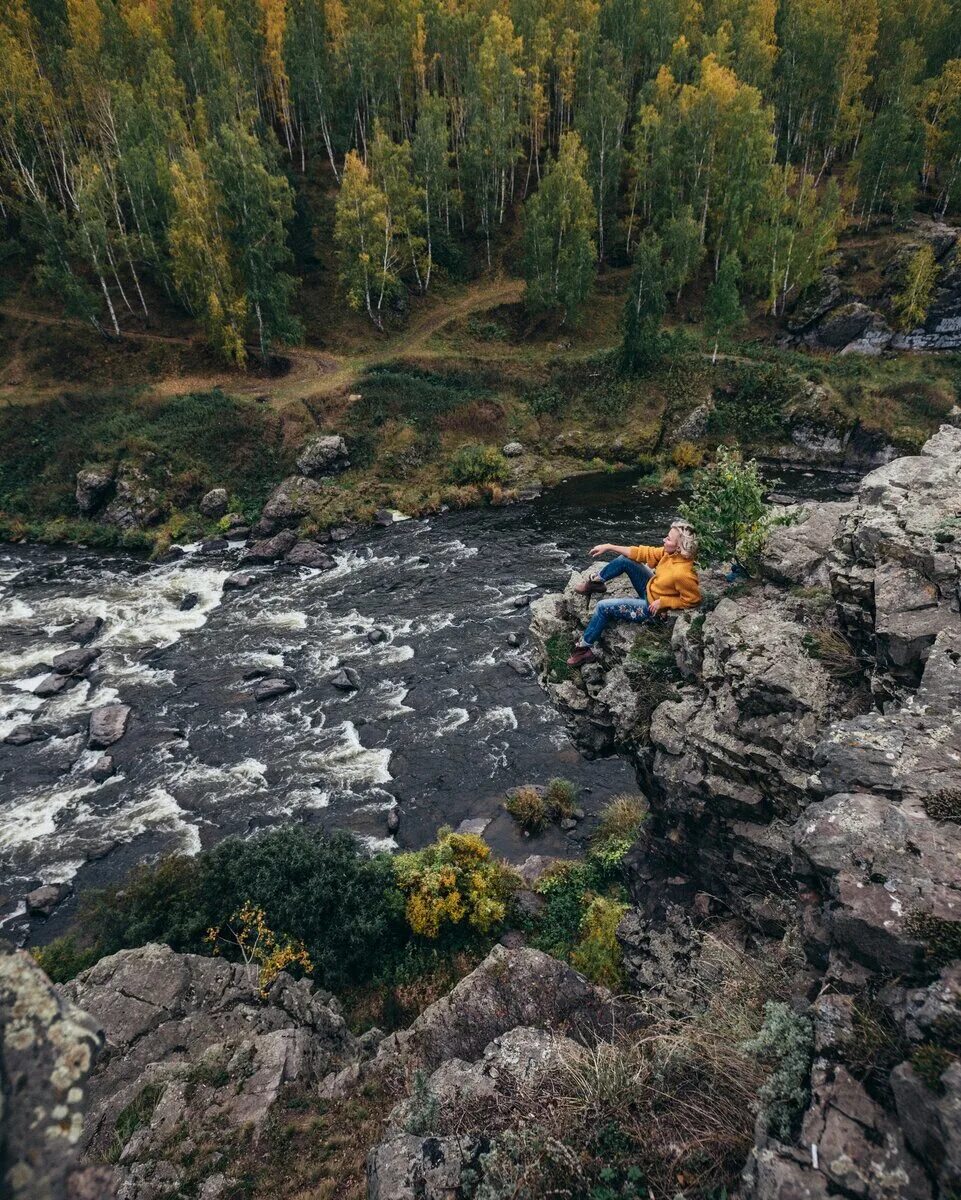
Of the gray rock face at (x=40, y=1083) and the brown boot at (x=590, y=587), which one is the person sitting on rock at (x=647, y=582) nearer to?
the brown boot at (x=590, y=587)

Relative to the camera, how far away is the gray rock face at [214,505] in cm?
4534

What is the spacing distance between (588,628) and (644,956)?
26.7ft

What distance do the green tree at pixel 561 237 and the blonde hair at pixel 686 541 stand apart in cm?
5226

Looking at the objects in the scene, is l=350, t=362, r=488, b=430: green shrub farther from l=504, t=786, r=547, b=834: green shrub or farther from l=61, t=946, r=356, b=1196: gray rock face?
l=61, t=946, r=356, b=1196: gray rock face

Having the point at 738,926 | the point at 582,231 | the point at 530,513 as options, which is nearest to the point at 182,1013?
the point at 738,926

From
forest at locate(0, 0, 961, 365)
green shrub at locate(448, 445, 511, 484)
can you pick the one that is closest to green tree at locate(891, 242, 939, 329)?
forest at locate(0, 0, 961, 365)

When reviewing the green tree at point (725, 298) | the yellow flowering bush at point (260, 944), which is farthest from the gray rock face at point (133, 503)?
the green tree at point (725, 298)

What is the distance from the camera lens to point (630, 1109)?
267 inches

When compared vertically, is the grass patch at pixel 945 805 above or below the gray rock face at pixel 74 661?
above

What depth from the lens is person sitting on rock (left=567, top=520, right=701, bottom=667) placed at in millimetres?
15594

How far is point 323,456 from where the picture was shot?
48.9 meters

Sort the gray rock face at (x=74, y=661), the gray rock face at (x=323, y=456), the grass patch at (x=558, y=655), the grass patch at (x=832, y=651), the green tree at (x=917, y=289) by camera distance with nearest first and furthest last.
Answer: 1. the grass patch at (x=832, y=651)
2. the grass patch at (x=558, y=655)
3. the gray rock face at (x=74, y=661)
4. the gray rock face at (x=323, y=456)
5. the green tree at (x=917, y=289)

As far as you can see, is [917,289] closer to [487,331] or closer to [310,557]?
[487,331]

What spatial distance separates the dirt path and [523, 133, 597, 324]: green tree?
7.46 m
